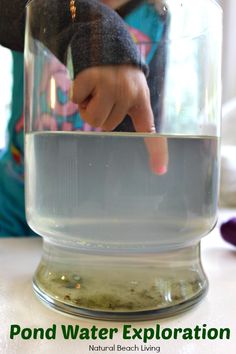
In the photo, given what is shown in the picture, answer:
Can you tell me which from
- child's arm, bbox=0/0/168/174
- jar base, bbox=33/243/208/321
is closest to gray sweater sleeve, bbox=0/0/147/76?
child's arm, bbox=0/0/168/174

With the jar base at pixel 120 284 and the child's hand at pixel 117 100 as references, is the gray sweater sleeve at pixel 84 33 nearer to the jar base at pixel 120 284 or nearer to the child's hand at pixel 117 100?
the child's hand at pixel 117 100

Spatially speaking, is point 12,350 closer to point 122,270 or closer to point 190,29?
point 122,270

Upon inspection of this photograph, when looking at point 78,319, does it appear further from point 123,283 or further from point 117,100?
point 117,100


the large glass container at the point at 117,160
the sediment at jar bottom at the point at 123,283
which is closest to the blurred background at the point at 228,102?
the large glass container at the point at 117,160

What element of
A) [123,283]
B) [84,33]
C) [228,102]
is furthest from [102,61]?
[228,102]

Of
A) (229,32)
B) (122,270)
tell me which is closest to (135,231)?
(122,270)

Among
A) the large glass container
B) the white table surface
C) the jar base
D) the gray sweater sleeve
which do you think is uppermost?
the gray sweater sleeve

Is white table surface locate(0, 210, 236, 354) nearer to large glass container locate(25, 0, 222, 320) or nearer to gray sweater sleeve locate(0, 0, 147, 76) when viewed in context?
large glass container locate(25, 0, 222, 320)
